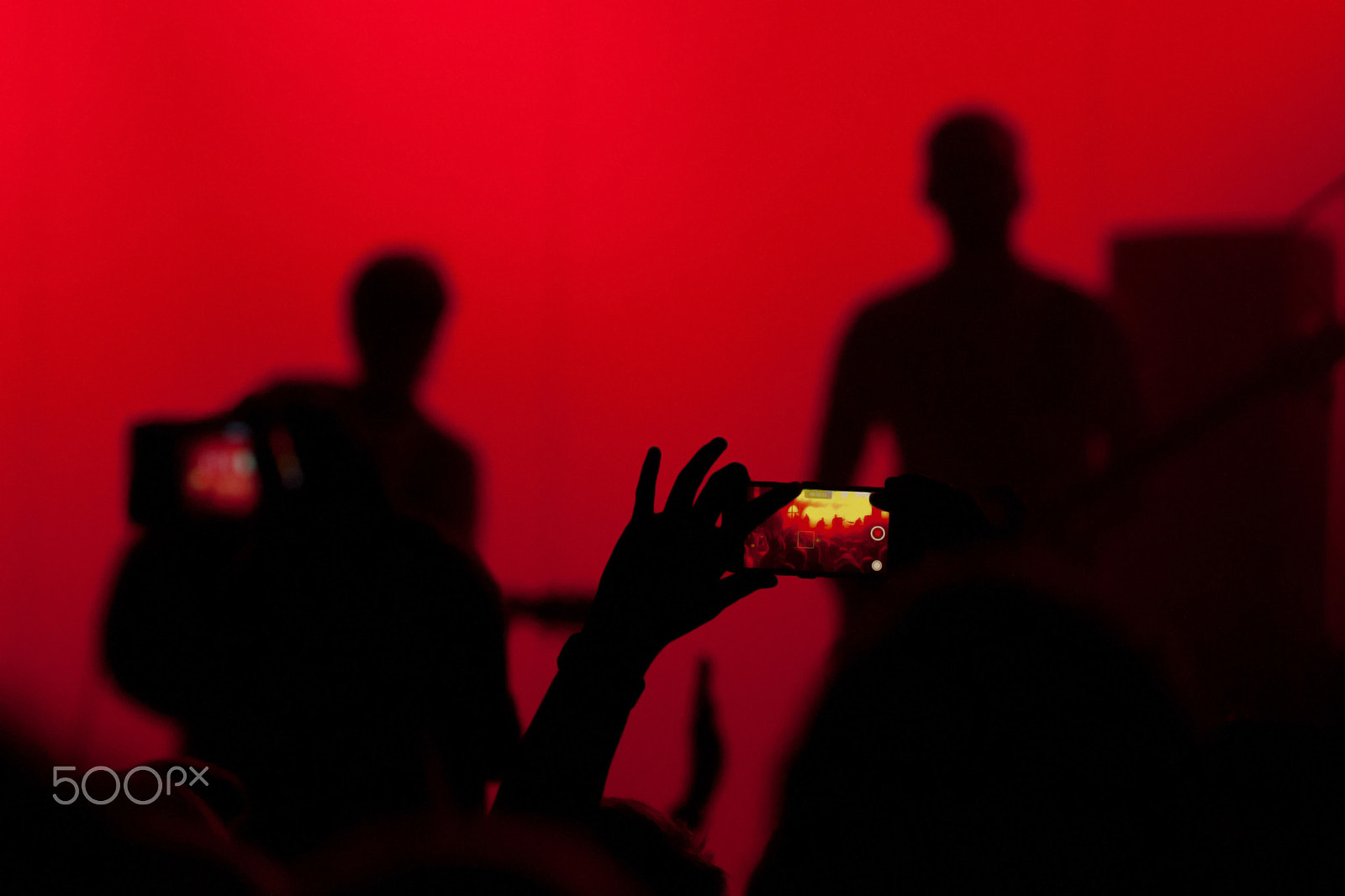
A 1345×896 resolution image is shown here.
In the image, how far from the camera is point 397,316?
1.92 meters

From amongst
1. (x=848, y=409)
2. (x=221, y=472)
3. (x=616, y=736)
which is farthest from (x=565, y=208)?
(x=616, y=736)

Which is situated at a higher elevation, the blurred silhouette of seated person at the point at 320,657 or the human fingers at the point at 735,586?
the human fingers at the point at 735,586

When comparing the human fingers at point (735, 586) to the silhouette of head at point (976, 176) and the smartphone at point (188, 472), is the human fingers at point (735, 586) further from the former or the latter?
the silhouette of head at point (976, 176)

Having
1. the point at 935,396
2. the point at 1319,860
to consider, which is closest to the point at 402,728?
the point at 1319,860

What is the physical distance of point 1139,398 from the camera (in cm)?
169

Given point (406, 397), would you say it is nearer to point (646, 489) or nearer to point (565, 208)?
point (565, 208)

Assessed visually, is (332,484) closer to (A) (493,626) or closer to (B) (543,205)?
(A) (493,626)

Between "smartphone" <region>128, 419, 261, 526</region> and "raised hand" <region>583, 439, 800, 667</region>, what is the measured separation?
103 centimetres

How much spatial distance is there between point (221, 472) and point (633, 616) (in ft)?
3.63

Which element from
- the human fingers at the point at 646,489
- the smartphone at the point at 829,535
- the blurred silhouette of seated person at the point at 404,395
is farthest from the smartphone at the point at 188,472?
the human fingers at the point at 646,489

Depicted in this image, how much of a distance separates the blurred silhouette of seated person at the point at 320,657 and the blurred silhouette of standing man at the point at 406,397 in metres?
0.49

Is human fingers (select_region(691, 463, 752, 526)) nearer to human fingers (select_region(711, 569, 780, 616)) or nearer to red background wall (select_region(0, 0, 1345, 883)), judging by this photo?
human fingers (select_region(711, 569, 780, 616))

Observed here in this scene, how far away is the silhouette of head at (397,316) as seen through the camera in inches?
75.2

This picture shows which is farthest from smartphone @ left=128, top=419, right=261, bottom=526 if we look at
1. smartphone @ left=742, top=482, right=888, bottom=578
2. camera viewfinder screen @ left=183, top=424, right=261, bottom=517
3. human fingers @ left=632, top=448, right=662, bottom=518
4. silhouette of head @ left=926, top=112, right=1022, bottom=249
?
silhouette of head @ left=926, top=112, right=1022, bottom=249
